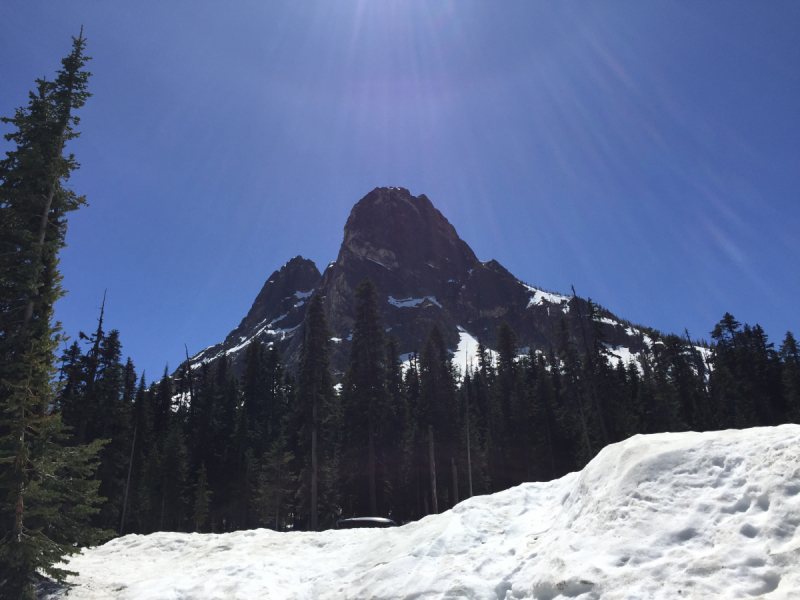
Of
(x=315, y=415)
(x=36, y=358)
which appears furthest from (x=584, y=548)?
(x=315, y=415)

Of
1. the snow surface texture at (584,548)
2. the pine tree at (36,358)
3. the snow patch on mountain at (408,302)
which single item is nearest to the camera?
the snow surface texture at (584,548)

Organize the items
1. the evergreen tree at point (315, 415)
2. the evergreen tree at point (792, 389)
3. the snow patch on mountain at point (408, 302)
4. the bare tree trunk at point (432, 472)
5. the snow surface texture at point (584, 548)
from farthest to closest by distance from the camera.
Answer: the snow patch on mountain at point (408, 302), the evergreen tree at point (792, 389), the bare tree trunk at point (432, 472), the evergreen tree at point (315, 415), the snow surface texture at point (584, 548)

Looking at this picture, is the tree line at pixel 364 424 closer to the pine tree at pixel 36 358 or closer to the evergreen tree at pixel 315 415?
the evergreen tree at pixel 315 415

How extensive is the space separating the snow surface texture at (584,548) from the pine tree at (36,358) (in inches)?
54.3

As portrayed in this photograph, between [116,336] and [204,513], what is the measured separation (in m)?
17.2

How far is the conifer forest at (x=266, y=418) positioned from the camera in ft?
36.8

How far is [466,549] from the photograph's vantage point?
29.4 ft

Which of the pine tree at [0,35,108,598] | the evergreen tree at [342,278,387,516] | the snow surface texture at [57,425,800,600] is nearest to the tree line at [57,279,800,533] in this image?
the evergreen tree at [342,278,387,516]

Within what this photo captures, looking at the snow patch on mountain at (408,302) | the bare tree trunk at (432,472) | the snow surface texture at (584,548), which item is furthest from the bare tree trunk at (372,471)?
the snow patch on mountain at (408,302)

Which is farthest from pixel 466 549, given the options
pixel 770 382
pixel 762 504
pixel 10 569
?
pixel 770 382

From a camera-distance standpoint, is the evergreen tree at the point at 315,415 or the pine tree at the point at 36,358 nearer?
the pine tree at the point at 36,358

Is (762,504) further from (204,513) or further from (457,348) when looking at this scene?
(457,348)

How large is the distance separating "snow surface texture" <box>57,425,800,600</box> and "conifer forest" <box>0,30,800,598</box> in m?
3.37

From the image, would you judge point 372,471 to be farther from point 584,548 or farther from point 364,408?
point 584,548
